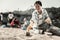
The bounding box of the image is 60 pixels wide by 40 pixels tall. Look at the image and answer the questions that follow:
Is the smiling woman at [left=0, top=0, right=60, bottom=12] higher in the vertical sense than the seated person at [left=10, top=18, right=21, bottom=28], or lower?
higher

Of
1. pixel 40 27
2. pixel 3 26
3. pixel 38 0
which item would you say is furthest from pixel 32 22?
pixel 3 26

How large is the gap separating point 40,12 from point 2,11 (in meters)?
0.85

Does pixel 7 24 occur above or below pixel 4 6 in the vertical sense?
below

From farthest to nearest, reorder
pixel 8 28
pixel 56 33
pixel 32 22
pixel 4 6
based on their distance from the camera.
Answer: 1. pixel 4 6
2. pixel 8 28
3. pixel 32 22
4. pixel 56 33

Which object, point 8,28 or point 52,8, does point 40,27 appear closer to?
point 52,8

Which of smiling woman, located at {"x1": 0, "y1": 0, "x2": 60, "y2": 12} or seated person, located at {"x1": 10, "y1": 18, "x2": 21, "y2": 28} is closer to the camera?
smiling woman, located at {"x1": 0, "y1": 0, "x2": 60, "y2": 12}

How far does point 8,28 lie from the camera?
3.16 meters

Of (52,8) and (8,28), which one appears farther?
(8,28)

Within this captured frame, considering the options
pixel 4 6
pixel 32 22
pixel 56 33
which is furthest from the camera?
pixel 4 6

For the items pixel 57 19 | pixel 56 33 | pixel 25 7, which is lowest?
→ pixel 56 33

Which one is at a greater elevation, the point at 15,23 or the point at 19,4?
the point at 19,4

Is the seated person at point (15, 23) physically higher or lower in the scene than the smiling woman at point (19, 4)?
lower

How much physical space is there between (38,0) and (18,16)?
486mm

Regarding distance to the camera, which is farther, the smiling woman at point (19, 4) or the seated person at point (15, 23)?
the seated person at point (15, 23)
